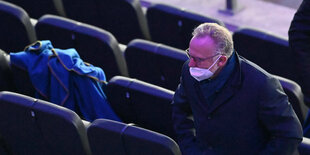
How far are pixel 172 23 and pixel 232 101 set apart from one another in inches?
47.2

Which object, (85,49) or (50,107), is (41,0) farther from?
(50,107)

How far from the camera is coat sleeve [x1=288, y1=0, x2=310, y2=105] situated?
5.97ft

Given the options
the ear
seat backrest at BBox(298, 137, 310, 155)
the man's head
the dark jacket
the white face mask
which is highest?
the man's head

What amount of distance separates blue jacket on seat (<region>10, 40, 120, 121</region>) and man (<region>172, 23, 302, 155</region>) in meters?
0.68

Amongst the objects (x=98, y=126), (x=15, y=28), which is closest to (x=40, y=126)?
(x=98, y=126)

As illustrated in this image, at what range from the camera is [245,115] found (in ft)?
6.10

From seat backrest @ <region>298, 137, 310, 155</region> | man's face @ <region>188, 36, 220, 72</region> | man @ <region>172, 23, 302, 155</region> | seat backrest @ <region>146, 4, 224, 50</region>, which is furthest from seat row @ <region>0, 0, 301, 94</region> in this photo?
man's face @ <region>188, 36, 220, 72</region>

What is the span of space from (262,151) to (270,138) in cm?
5

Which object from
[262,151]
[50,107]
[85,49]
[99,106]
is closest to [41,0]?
[85,49]

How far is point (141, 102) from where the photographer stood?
246cm

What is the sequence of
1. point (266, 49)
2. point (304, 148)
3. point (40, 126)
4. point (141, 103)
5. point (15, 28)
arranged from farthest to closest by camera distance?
point (15, 28) < point (266, 49) < point (141, 103) < point (40, 126) < point (304, 148)

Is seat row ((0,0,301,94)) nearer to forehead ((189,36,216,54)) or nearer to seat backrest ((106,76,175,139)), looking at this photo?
seat backrest ((106,76,175,139))

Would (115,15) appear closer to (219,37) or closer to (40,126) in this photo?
(40,126)

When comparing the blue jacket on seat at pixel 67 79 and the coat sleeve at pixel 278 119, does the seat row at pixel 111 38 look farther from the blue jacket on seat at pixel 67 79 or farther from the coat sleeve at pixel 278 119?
the coat sleeve at pixel 278 119
